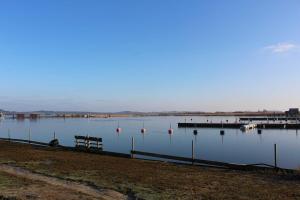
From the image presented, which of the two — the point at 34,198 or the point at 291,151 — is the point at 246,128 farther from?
the point at 34,198

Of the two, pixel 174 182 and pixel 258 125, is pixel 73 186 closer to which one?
pixel 174 182

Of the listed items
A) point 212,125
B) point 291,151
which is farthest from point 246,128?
point 291,151

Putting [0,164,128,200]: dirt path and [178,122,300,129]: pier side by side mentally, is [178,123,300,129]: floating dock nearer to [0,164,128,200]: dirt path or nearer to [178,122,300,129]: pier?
[178,122,300,129]: pier

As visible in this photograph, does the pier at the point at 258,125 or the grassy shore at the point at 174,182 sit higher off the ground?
the grassy shore at the point at 174,182

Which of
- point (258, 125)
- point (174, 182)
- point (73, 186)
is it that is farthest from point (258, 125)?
point (73, 186)

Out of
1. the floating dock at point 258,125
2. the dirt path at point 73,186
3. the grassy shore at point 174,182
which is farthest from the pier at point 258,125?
the dirt path at point 73,186

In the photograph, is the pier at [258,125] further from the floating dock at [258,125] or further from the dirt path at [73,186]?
the dirt path at [73,186]

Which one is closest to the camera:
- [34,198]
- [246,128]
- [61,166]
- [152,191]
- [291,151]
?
[34,198]

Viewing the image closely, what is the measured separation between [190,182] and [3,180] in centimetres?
717

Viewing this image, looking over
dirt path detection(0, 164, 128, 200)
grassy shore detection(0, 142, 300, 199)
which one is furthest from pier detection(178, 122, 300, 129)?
dirt path detection(0, 164, 128, 200)

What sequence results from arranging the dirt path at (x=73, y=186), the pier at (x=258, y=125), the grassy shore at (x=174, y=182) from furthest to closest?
the pier at (x=258, y=125), the grassy shore at (x=174, y=182), the dirt path at (x=73, y=186)

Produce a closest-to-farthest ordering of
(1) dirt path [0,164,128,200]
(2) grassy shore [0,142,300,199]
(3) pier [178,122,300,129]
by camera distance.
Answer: (1) dirt path [0,164,128,200] < (2) grassy shore [0,142,300,199] < (3) pier [178,122,300,129]

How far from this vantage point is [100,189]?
13836 mm

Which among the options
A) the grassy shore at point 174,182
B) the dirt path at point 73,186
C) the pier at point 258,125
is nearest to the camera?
the dirt path at point 73,186
